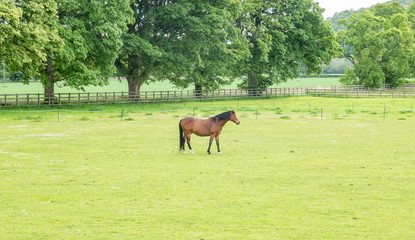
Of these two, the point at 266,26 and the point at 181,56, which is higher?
the point at 266,26

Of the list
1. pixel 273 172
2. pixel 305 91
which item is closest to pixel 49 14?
pixel 273 172

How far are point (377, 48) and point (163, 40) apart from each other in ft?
157

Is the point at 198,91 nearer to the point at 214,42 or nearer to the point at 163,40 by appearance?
the point at 214,42

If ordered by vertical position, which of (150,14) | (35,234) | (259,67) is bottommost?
(35,234)

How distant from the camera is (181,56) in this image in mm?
54531

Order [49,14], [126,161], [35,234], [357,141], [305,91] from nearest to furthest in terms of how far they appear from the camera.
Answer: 1. [35,234]
2. [126,161]
3. [357,141]
4. [49,14]
5. [305,91]

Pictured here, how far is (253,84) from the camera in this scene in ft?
246

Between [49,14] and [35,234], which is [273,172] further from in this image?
[49,14]

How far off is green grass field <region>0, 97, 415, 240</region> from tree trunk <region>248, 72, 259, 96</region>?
4384 centimetres

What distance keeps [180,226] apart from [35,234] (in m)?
2.98

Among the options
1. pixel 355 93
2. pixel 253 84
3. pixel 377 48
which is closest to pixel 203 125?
pixel 253 84

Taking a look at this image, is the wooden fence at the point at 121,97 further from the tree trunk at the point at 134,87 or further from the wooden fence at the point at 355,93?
the wooden fence at the point at 355,93

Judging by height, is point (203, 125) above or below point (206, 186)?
above

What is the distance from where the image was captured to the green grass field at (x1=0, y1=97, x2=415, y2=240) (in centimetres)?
1080
